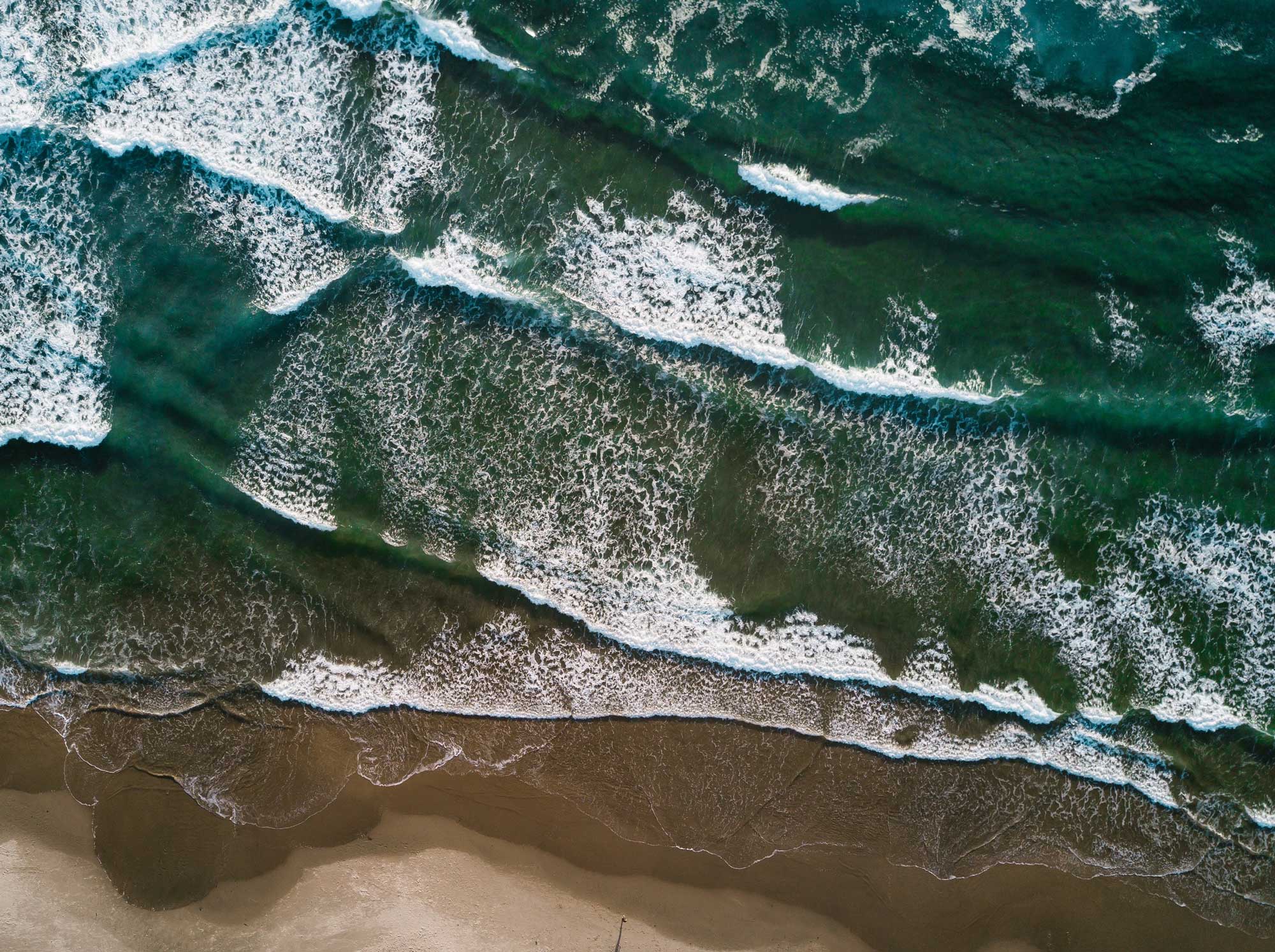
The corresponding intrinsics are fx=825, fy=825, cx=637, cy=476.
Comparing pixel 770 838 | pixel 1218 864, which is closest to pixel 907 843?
pixel 770 838

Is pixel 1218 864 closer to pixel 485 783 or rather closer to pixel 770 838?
pixel 770 838

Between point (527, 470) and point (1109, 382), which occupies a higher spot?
point (1109, 382)

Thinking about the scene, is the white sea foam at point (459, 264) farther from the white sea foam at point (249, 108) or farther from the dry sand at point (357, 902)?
the dry sand at point (357, 902)

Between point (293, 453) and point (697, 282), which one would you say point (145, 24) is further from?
point (697, 282)

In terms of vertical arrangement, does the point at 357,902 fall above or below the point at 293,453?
below

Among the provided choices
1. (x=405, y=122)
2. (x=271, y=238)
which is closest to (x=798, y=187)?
(x=405, y=122)

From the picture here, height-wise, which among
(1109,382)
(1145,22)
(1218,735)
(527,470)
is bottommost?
(1218,735)
